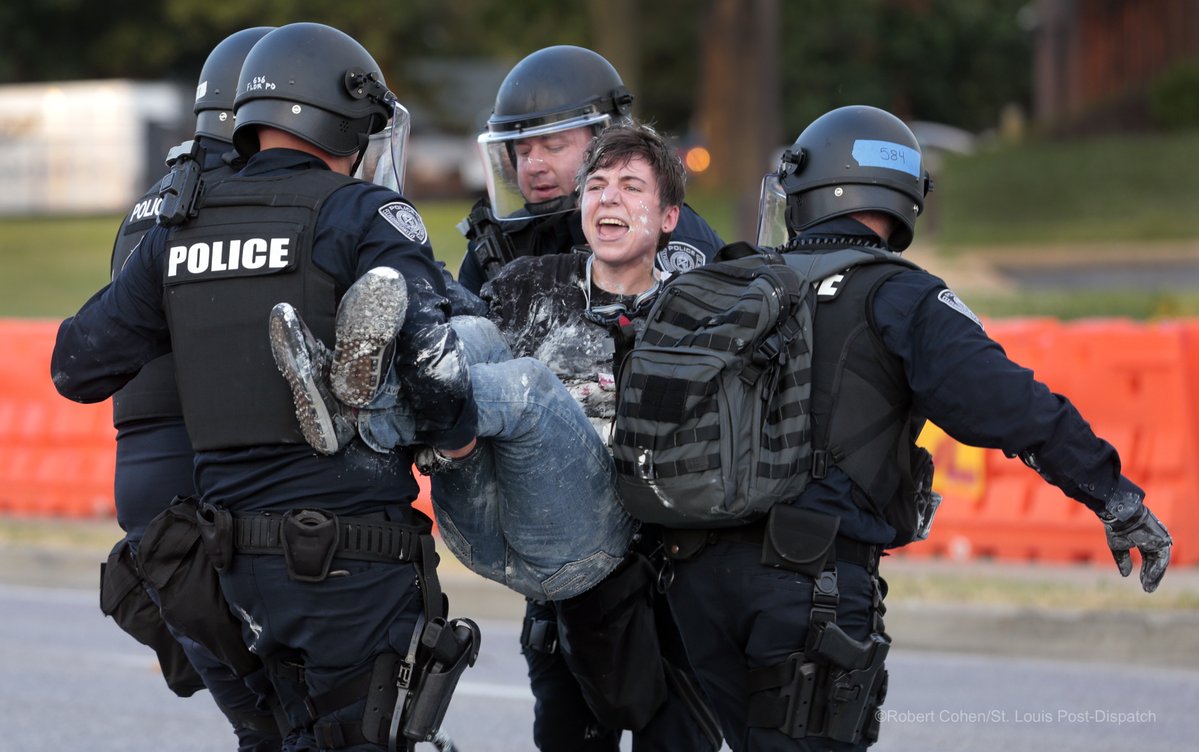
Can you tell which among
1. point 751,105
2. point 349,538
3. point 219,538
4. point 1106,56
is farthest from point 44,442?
point 1106,56

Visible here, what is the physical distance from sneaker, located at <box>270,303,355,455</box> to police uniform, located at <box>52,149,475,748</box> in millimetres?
115

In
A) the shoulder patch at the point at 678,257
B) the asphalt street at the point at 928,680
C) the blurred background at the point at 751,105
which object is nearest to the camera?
the shoulder patch at the point at 678,257

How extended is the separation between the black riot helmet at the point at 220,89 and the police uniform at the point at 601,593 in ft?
2.61

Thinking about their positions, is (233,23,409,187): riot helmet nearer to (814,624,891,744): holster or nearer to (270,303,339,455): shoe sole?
(270,303,339,455): shoe sole

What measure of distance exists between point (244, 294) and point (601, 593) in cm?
123

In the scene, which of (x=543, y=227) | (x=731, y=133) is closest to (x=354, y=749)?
(x=543, y=227)

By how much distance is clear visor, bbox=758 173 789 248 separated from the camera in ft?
13.7

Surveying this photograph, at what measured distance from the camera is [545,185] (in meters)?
4.72

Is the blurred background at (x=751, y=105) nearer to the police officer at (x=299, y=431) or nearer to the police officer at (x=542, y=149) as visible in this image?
the police officer at (x=542, y=149)

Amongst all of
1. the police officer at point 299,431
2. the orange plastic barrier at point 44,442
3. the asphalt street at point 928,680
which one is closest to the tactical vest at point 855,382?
the police officer at point 299,431

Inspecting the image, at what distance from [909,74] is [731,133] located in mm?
26168

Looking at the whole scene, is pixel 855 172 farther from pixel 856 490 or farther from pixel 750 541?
pixel 750 541

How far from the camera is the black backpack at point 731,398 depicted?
11.5 ft

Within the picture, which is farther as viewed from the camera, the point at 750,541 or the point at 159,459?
the point at 159,459
